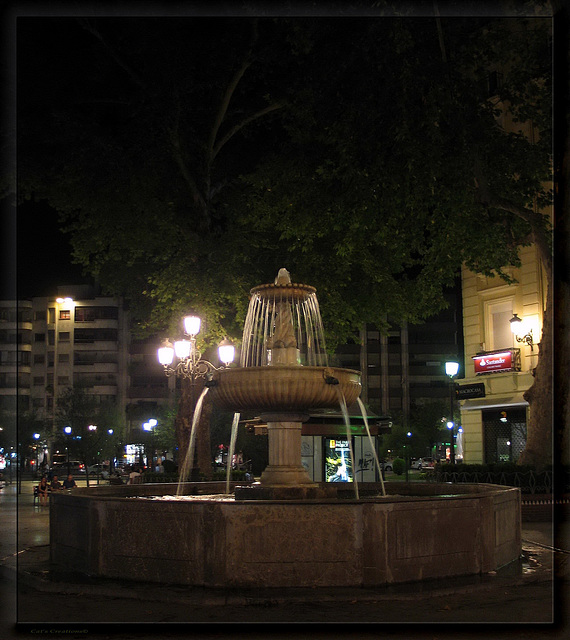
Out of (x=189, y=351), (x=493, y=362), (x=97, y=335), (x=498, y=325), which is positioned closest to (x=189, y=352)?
(x=189, y=351)

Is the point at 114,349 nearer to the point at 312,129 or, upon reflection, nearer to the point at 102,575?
the point at 312,129

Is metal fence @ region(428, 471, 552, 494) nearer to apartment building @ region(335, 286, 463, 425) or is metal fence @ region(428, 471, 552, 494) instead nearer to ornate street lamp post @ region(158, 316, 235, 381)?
ornate street lamp post @ region(158, 316, 235, 381)

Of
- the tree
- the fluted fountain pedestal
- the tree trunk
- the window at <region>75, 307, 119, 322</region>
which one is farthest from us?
the window at <region>75, 307, 119, 322</region>

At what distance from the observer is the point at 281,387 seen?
10.4m

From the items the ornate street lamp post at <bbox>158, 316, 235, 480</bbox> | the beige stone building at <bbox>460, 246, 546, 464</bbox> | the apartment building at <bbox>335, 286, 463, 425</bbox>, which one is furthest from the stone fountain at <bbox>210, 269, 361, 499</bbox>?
the apartment building at <bbox>335, 286, 463, 425</bbox>

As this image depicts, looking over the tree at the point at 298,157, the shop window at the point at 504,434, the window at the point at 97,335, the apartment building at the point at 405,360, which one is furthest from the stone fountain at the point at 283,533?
the apartment building at the point at 405,360

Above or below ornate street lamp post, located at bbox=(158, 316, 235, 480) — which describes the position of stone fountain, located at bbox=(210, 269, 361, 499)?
below

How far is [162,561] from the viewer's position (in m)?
8.61

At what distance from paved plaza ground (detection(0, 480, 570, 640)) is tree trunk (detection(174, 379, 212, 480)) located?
13621 mm

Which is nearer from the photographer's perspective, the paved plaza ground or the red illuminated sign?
the paved plaza ground

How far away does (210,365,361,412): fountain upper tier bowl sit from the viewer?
1036 centimetres

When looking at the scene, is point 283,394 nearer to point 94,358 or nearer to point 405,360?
point 94,358

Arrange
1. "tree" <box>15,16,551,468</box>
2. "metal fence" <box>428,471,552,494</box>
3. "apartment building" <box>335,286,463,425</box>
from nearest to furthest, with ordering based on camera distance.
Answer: "tree" <box>15,16,551,468</box>
"metal fence" <box>428,471,552,494</box>
"apartment building" <box>335,286,463,425</box>

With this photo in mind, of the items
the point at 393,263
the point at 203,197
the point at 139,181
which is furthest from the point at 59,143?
the point at 393,263
